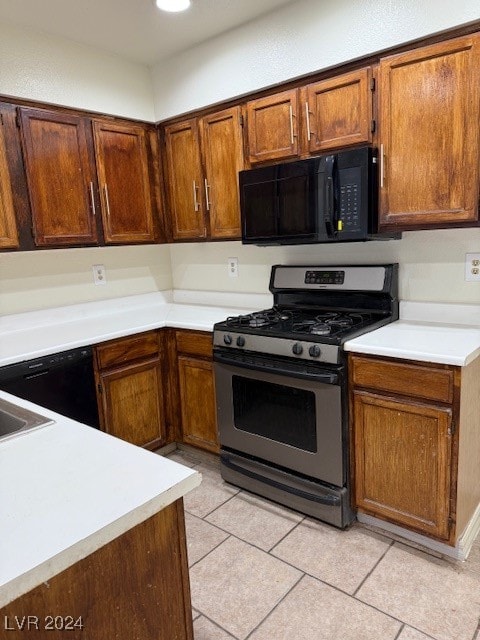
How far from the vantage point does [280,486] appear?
89.7 inches

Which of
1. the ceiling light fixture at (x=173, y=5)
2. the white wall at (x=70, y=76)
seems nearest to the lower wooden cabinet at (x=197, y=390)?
the white wall at (x=70, y=76)

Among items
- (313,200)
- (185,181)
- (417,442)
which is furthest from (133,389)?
(417,442)

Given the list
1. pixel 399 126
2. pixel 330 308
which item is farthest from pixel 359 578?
pixel 399 126

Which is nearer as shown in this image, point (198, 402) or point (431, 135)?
point (431, 135)

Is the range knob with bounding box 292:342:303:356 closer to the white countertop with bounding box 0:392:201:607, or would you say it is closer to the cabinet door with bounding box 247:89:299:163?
the cabinet door with bounding box 247:89:299:163

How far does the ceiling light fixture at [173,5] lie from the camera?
6.95 feet

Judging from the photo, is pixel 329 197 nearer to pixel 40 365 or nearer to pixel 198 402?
pixel 198 402

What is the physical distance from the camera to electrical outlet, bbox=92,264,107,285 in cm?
300

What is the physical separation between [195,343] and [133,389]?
0.45 m

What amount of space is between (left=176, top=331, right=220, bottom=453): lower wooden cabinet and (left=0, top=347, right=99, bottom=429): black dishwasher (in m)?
0.55

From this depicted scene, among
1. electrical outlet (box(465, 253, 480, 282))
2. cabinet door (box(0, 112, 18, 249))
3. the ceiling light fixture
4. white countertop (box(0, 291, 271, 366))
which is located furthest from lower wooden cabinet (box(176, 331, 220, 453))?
the ceiling light fixture

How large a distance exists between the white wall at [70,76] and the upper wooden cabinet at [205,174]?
32cm

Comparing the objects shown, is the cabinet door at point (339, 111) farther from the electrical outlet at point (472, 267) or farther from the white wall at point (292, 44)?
the electrical outlet at point (472, 267)

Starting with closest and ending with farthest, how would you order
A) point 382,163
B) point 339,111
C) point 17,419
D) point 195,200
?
point 17,419, point 382,163, point 339,111, point 195,200
